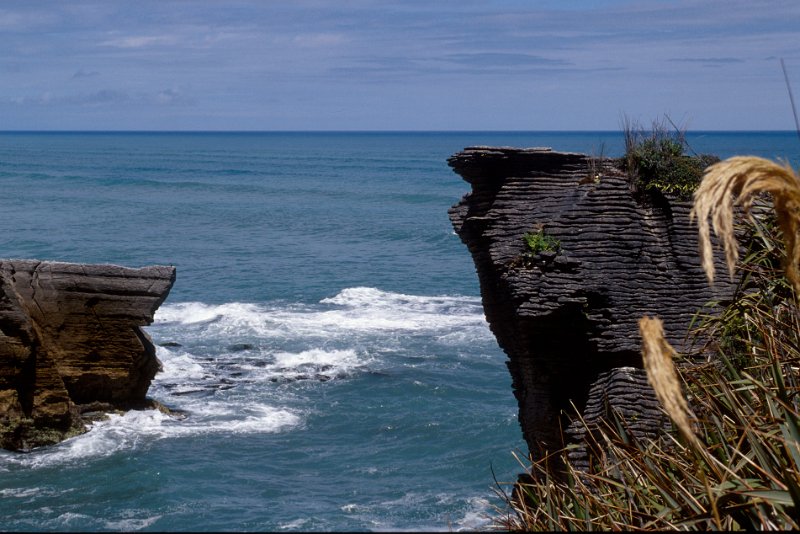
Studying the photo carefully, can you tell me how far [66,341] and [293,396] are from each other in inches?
217

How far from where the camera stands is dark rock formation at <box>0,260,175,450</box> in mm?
18859

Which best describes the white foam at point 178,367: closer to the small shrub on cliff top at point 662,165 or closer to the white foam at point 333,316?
the white foam at point 333,316

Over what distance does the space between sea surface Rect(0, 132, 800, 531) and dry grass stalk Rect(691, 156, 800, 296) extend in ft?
5.50

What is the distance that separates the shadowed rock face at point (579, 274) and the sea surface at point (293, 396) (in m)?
2.15

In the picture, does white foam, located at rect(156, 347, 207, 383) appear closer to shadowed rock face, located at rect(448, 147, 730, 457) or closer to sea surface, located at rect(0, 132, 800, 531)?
sea surface, located at rect(0, 132, 800, 531)

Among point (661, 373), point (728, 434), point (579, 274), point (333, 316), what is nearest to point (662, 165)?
point (579, 274)

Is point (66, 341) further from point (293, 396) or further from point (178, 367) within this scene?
point (178, 367)

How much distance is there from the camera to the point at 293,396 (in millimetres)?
23156

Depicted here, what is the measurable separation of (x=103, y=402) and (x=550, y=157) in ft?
36.8

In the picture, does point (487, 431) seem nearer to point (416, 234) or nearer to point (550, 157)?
point (550, 157)

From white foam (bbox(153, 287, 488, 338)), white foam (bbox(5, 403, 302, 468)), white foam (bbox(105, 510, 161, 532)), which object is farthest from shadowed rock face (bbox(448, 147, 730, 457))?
white foam (bbox(153, 287, 488, 338))

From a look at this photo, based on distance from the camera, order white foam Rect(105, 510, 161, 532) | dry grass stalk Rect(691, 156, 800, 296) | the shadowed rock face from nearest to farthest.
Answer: dry grass stalk Rect(691, 156, 800, 296), the shadowed rock face, white foam Rect(105, 510, 161, 532)

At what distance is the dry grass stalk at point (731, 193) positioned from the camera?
348 centimetres

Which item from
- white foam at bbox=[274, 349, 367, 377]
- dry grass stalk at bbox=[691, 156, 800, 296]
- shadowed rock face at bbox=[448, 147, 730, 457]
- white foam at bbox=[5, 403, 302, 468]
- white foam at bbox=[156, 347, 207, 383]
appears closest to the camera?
dry grass stalk at bbox=[691, 156, 800, 296]
